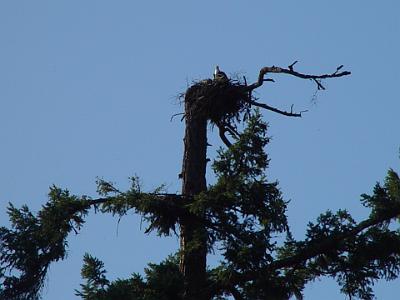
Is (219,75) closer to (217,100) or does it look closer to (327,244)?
(217,100)

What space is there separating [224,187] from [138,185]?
137 cm

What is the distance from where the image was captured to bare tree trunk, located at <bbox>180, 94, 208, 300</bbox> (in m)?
19.9

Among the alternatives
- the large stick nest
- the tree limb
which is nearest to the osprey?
the large stick nest

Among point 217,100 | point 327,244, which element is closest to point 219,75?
point 217,100

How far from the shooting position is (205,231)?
2020cm

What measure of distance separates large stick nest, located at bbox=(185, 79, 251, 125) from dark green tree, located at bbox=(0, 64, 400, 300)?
1601 millimetres

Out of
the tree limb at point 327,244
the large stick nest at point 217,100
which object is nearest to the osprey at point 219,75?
the large stick nest at point 217,100

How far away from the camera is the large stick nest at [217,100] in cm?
2220

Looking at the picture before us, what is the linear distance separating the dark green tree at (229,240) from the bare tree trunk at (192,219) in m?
0.02

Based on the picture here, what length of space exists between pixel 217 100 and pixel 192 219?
2.43 meters

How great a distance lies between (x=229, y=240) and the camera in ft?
65.4

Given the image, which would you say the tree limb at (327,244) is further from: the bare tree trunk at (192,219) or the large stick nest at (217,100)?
the large stick nest at (217,100)

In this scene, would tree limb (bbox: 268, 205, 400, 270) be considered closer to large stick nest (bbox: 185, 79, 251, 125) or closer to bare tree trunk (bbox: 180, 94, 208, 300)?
bare tree trunk (bbox: 180, 94, 208, 300)

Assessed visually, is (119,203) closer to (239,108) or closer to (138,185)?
(138,185)
